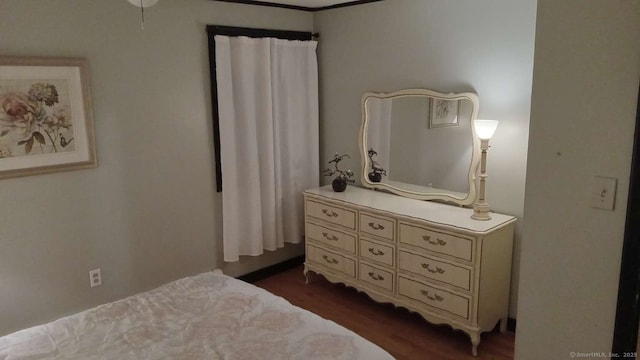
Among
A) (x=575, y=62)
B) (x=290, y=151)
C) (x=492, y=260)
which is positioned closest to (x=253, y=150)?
(x=290, y=151)

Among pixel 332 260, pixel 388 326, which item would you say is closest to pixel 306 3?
pixel 332 260

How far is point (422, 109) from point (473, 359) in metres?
1.70

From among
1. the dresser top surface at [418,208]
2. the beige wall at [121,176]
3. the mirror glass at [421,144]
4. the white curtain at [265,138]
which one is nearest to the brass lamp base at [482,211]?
the dresser top surface at [418,208]

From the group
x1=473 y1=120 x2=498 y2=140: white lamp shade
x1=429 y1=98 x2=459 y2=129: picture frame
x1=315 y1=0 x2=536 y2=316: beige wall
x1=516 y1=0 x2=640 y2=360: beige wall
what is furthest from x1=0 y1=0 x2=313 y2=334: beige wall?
x1=516 y1=0 x2=640 y2=360: beige wall

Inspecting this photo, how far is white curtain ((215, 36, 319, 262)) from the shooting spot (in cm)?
353

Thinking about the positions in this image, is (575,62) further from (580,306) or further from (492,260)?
(492,260)

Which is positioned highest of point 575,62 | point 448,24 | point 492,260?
point 448,24

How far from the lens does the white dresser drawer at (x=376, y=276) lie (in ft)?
10.4

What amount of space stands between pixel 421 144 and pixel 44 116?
97.1 inches

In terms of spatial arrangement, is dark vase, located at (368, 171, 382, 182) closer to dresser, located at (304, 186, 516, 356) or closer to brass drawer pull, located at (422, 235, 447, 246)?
dresser, located at (304, 186, 516, 356)

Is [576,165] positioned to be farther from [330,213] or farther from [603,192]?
[330,213]

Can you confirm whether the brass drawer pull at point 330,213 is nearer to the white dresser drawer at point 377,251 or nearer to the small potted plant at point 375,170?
the white dresser drawer at point 377,251

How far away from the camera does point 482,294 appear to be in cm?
275

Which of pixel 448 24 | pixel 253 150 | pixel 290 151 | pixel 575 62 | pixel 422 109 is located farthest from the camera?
pixel 290 151
